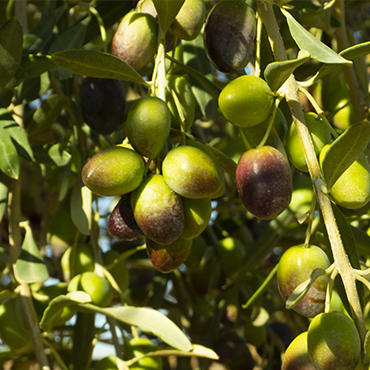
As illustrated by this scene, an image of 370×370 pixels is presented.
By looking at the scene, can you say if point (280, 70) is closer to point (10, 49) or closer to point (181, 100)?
point (181, 100)

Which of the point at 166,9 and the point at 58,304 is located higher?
the point at 166,9

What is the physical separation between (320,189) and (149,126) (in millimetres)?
216

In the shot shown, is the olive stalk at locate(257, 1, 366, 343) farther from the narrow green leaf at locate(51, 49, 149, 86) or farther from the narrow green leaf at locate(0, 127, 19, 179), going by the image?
the narrow green leaf at locate(0, 127, 19, 179)

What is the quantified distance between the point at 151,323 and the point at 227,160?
0.88 feet

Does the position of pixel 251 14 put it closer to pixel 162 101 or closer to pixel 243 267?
pixel 162 101

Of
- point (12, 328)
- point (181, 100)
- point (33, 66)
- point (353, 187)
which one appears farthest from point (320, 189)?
point (12, 328)

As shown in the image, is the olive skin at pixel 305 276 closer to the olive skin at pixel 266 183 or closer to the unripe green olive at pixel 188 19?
the olive skin at pixel 266 183

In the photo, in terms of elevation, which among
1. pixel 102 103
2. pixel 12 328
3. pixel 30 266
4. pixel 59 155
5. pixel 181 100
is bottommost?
pixel 12 328

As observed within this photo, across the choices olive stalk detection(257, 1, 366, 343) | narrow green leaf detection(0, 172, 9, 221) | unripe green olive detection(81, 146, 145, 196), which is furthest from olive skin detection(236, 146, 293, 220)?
narrow green leaf detection(0, 172, 9, 221)

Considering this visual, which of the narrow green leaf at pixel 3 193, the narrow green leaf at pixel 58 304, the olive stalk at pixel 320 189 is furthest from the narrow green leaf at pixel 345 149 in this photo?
the narrow green leaf at pixel 3 193

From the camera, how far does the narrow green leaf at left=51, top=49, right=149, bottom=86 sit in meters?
0.61

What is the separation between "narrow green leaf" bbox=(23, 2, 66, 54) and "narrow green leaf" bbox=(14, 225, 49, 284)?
360 millimetres

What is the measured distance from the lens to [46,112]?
103 cm

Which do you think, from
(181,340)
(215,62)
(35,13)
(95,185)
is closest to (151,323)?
(181,340)
